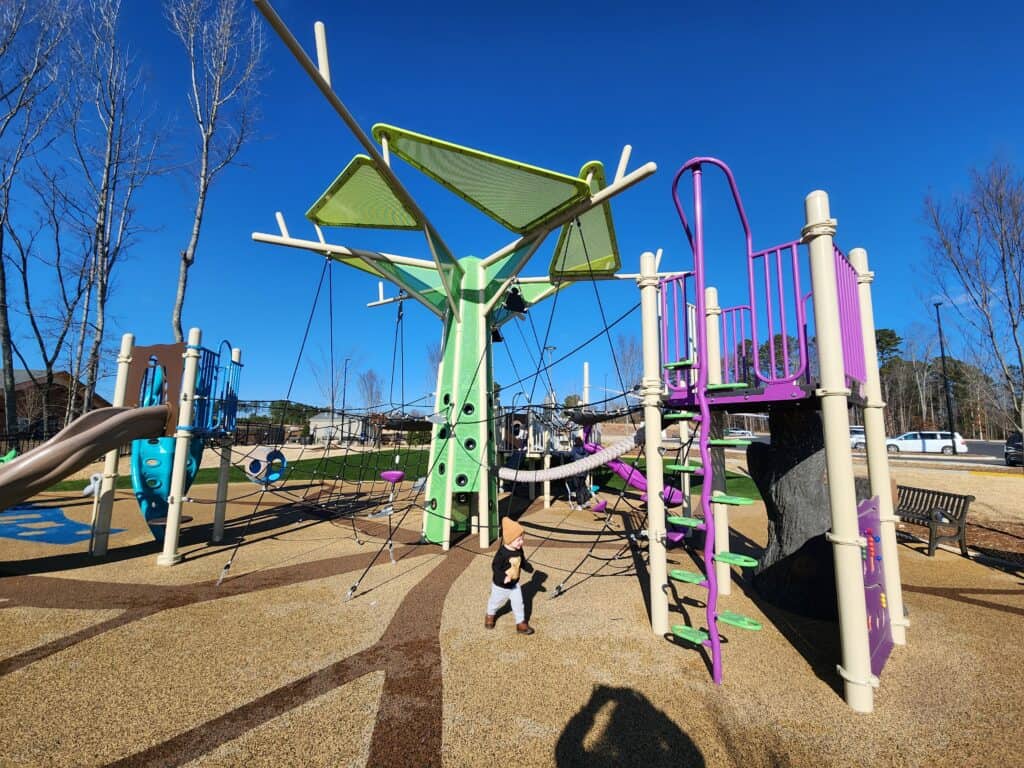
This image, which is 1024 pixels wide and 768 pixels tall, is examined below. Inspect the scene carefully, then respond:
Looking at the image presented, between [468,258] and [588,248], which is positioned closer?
[588,248]

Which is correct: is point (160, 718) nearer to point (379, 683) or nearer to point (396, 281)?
point (379, 683)

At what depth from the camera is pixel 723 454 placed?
588 centimetres

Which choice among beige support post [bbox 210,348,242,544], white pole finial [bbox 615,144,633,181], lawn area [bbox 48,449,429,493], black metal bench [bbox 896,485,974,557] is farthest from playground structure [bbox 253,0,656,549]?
lawn area [bbox 48,449,429,493]

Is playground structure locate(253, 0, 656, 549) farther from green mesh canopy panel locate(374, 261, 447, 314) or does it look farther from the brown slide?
the brown slide

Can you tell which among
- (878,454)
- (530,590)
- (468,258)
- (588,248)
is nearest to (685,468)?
(878,454)

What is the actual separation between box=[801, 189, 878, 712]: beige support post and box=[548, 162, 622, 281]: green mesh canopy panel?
169 inches

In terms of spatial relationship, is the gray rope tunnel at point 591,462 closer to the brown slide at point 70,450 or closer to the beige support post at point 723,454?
the beige support post at point 723,454

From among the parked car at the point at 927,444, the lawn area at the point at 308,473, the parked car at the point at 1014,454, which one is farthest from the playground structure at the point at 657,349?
the parked car at the point at 927,444

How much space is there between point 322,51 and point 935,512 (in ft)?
35.1

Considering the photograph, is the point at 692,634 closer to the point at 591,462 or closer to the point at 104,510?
the point at 591,462

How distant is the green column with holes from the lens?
8.52m

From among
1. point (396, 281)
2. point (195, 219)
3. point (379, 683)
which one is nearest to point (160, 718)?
point (379, 683)

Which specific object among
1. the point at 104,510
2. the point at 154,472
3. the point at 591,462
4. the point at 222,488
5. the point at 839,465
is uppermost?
the point at 839,465

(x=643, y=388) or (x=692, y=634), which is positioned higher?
(x=643, y=388)
